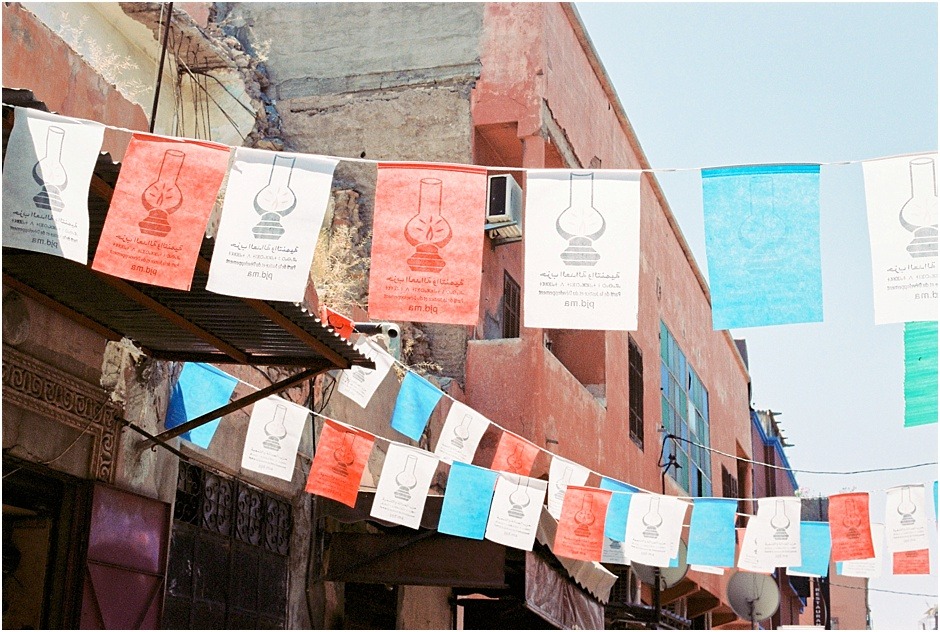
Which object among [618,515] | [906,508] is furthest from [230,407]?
[906,508]

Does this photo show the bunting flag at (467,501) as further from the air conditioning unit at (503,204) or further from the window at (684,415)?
the window at (684,415)

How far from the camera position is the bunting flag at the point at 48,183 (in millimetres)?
5766

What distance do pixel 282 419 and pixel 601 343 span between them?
23.7 ft

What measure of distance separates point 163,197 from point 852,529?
8044mm

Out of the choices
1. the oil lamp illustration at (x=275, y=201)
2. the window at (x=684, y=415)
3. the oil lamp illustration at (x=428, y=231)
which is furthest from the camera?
the window at (x=684, y=415)

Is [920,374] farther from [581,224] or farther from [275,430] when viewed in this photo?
[275,430]

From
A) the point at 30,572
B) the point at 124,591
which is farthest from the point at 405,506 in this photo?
the point at 30,572

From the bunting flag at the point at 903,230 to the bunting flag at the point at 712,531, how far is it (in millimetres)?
5535

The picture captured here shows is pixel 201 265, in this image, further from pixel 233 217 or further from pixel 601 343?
pixel 601 343

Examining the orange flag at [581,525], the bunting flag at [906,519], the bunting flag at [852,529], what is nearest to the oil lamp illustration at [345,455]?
the orange flag at [581,525]

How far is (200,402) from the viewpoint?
8.69m

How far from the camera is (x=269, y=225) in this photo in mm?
6324

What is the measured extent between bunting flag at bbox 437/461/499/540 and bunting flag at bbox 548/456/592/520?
1389 millimetres

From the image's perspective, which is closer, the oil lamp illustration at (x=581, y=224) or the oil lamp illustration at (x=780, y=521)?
the oil lamp illustration at (x=581, y=224)
